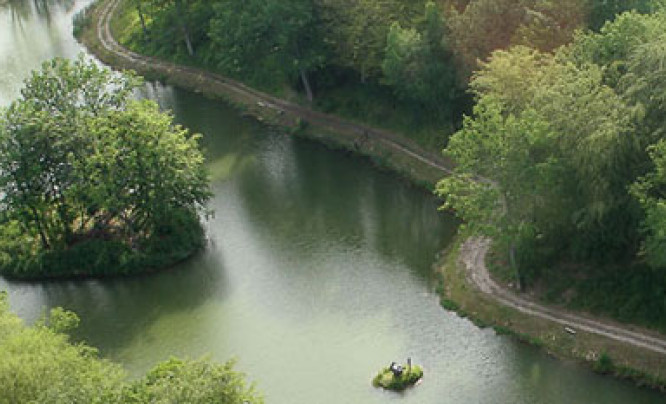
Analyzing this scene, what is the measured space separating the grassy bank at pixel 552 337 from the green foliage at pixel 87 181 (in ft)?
69.5

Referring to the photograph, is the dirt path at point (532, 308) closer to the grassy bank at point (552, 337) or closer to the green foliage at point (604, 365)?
the grassy bank at point (552, 337)

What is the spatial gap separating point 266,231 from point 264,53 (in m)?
23.9

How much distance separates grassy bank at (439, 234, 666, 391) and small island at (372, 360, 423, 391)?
20.3ft

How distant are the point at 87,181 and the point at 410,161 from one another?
26.8 metres

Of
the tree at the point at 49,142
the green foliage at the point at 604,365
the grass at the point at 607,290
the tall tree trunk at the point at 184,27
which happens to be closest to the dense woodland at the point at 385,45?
the tall tree trunk at the point at 184,27

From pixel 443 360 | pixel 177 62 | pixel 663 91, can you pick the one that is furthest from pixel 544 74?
pixel 177 62

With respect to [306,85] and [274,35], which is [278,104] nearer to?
[306,85]

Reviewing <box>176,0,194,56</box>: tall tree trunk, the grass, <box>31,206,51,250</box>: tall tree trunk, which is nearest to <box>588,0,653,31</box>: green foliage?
the grass

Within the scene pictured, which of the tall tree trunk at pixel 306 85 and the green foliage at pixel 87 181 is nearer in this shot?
the green foliage at pixel 87 181

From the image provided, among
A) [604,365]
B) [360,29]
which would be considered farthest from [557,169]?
[360,29]

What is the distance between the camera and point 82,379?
43062mm

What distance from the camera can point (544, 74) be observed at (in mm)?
58469

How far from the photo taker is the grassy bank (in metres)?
49.8

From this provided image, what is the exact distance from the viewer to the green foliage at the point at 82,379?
40188mm
